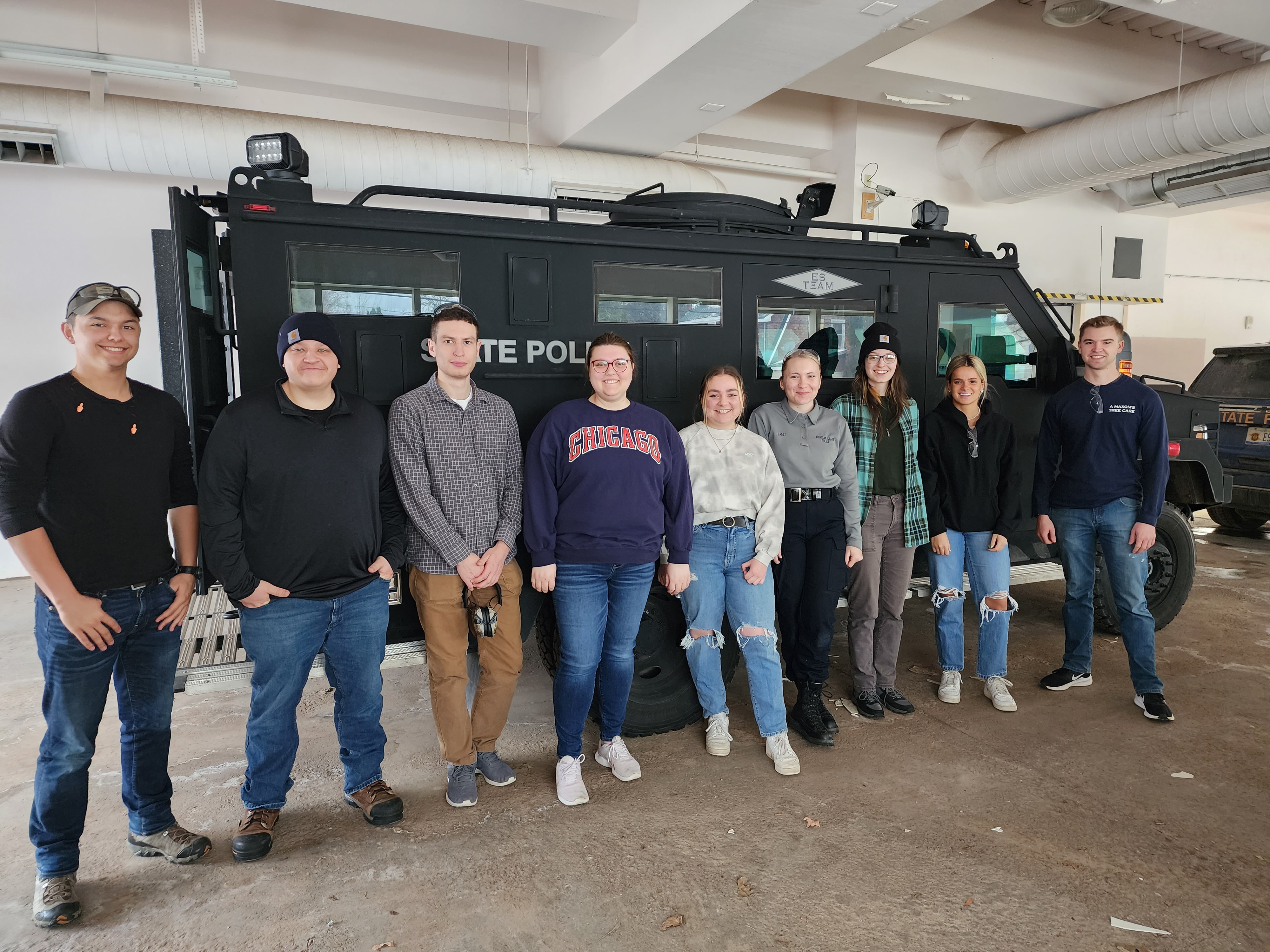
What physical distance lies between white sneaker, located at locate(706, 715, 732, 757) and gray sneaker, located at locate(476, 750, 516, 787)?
955 mm

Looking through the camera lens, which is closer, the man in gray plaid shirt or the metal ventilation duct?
the man in gray plaid shirt

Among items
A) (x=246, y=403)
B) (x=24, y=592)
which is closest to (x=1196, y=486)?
(x=246, y=403)

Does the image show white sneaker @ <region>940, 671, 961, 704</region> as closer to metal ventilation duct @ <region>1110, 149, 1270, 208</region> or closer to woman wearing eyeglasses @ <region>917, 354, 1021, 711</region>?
woman wearing eyeglasses @ <region>917, 354, 1021, 711</region>

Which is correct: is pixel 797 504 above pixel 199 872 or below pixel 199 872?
above

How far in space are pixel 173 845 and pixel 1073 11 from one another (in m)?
9.73

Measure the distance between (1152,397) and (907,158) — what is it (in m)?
7.24

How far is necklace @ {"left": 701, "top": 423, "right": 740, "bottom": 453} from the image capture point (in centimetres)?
352

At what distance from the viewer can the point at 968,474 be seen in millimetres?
4062

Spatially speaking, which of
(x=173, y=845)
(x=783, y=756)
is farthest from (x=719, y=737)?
(x=173, y=845)

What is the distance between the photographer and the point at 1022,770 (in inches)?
142

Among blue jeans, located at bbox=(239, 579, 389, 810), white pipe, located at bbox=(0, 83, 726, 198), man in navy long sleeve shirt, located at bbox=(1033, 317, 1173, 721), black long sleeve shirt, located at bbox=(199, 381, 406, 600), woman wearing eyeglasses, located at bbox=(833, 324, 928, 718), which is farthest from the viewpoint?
white pipe, located at bbox=(0, 83, 726, 198)

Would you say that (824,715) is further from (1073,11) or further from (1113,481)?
(1073,11)

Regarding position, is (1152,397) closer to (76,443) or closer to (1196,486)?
(1196,486)

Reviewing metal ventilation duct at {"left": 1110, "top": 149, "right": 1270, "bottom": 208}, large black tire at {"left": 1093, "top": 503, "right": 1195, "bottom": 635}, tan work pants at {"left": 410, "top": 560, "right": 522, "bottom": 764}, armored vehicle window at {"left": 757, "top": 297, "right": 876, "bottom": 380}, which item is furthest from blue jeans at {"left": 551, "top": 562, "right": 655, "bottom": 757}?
metal ventilation duct at {"left": 1110, "top": 149, "right": 1270, "bottom": 208}
